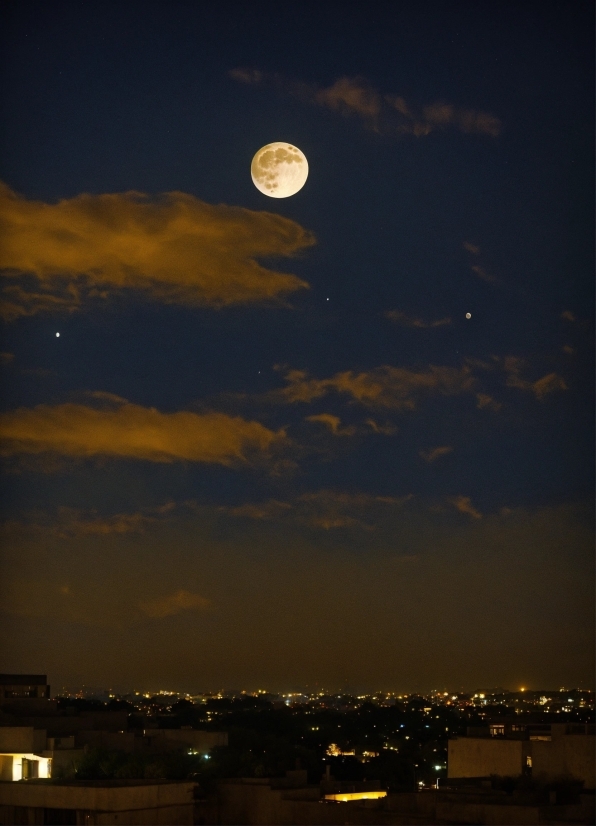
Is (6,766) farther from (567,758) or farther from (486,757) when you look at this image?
(567,758)

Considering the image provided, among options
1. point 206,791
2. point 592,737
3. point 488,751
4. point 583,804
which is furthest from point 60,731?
point 583,804

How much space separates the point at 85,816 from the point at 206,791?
3813mm

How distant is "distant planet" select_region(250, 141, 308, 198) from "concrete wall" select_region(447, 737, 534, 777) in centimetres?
1372

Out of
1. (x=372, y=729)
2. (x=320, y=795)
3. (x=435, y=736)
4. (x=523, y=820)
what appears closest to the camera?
(x=523, y=820)

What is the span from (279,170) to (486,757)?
48.0ft

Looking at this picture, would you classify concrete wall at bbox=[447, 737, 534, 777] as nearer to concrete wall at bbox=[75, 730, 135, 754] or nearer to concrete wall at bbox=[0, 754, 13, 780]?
concrete wall at bbox=[75, 730, 135, 754]

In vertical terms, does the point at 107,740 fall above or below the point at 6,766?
above

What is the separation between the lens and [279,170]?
27.1 m

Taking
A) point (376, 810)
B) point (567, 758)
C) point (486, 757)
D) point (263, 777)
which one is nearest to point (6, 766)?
point (263, 777)

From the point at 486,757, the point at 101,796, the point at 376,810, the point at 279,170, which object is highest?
the point at 279,170

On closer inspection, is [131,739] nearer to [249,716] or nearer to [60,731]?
[60,731]

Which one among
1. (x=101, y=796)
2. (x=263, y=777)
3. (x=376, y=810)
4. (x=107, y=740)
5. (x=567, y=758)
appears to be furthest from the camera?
(x=107, y=740)

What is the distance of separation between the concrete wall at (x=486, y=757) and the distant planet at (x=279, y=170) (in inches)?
540

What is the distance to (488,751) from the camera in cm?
2422
